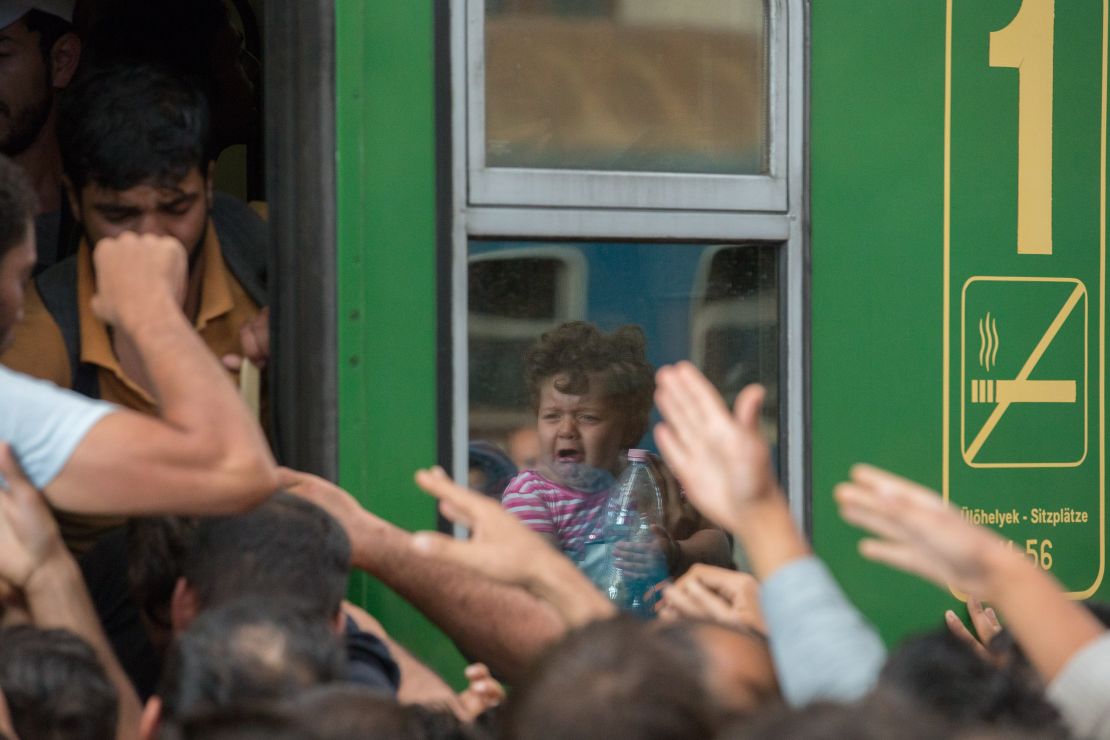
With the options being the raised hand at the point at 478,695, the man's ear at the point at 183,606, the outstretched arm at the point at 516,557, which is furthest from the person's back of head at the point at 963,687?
the man's ear at the point at 183,606

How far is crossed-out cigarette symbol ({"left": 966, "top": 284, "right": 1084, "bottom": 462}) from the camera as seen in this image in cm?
269

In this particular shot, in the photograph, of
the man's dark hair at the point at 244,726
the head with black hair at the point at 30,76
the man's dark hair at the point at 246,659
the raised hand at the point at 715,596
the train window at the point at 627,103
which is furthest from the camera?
the head with black hair at the point at 30,76

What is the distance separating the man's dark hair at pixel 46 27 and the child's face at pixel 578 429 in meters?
1.34

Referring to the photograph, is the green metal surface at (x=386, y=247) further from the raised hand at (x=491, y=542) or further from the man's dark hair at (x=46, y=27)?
the man's dark hair at (x=46, y=27)

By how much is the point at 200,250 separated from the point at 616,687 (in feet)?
5.00

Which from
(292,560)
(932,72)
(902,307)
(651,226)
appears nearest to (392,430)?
(292,560)

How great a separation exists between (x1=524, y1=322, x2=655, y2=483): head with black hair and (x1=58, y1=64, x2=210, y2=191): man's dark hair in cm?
71

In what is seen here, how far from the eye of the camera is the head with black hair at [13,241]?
2.01 meters

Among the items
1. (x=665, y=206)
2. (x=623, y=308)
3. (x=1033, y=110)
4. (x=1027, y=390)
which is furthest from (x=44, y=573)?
(x=1033, y=110)

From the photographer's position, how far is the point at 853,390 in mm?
2627

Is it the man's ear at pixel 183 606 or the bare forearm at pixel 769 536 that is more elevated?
the bare forearm at pixel 769 536

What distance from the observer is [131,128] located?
2.57 metres

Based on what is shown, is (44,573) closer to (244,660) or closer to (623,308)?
(244,660)

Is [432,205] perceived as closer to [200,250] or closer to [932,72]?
[200,250]
